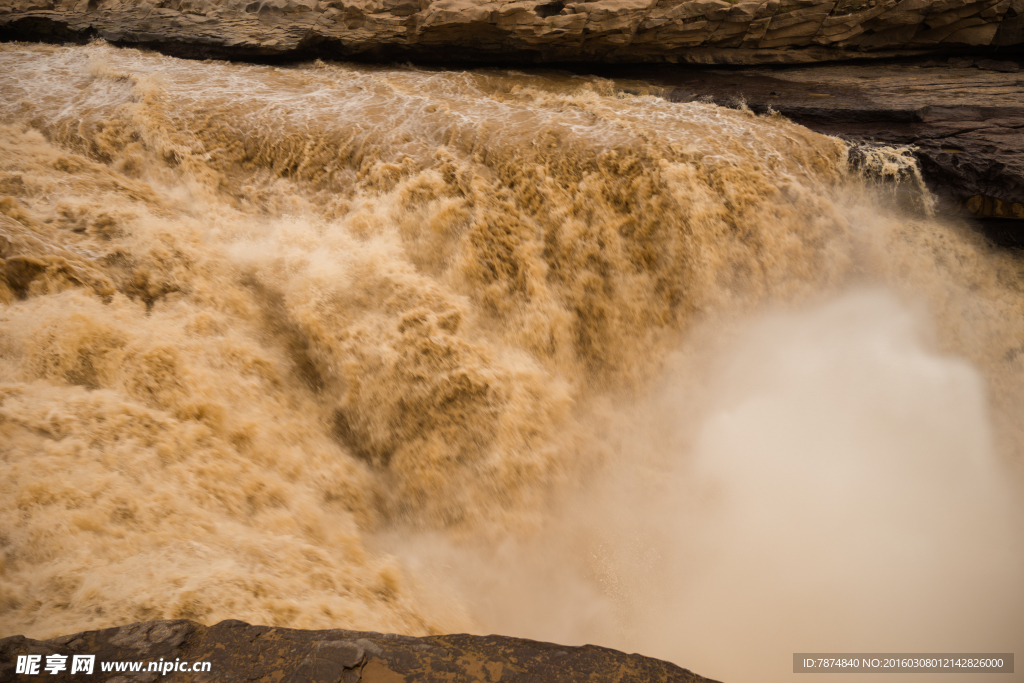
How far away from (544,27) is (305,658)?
6613 millimetres

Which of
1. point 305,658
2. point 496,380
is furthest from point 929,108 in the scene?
point 305,658

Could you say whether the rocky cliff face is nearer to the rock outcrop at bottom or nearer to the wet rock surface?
the wet rock surface

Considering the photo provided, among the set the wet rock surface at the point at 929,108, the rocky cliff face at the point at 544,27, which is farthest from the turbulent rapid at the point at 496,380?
the rocky cliff face at the point at 544,27

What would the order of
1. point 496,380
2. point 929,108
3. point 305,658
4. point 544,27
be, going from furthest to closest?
point 544,27, point 929,108, point 496,380, point 305,658

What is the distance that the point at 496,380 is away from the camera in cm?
374

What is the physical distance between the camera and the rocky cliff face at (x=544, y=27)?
6.17 metres

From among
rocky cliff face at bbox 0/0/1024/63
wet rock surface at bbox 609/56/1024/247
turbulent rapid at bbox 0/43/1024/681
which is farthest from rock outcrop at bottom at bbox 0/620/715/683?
rocky cliff face at bbox 0/0/1024/63

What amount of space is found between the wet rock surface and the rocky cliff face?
272mm

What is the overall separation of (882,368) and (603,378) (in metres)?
2.19

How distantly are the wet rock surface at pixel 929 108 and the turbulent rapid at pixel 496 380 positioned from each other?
455mm

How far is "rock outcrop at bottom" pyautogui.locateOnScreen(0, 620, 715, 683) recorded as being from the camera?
167 centimetres

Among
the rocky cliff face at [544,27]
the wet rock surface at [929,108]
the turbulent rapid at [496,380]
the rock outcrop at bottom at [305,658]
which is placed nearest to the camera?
the rock outcrop at bottom at [305,658]

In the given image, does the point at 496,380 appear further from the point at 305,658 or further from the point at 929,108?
the point at 929,108

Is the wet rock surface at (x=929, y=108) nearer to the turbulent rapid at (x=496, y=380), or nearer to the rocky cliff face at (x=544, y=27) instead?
the rocky cliff face at (x=544, y=27)
